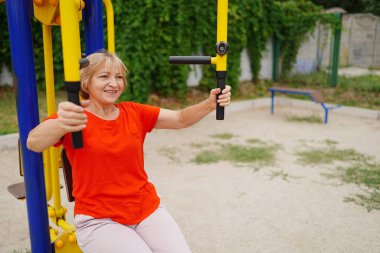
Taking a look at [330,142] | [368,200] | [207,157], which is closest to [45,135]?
[368,200]

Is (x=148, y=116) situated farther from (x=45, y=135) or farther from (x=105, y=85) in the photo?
(x=45, y=135)

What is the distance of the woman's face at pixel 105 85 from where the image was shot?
5.56 feet

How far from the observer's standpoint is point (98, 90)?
170 cm

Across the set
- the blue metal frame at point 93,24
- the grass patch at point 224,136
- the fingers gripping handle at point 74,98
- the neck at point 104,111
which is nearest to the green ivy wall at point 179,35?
the grass patch at point 224,136

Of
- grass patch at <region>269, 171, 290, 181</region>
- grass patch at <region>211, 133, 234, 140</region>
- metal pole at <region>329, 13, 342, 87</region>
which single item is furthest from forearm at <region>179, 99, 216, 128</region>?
metal pole at <region>329, 13, 342, 87</region>

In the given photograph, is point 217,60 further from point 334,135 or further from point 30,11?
point 334,135

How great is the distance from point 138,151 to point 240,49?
24.0 ft

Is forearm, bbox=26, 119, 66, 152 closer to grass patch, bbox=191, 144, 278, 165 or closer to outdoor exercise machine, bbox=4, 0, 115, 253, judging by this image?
outdoor exercise machine, bbox=4, 0, 115, 253

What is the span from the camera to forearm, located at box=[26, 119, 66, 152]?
142cm

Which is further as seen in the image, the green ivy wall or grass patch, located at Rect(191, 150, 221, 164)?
the green ivy wall

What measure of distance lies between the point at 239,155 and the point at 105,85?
3.34m

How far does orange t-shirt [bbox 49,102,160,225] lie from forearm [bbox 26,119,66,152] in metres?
0.12

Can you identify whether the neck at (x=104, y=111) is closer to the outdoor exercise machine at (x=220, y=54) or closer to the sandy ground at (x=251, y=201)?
the outdoor exercise machine at (x=220, y=54)

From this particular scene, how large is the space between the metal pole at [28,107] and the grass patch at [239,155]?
2799 mm
